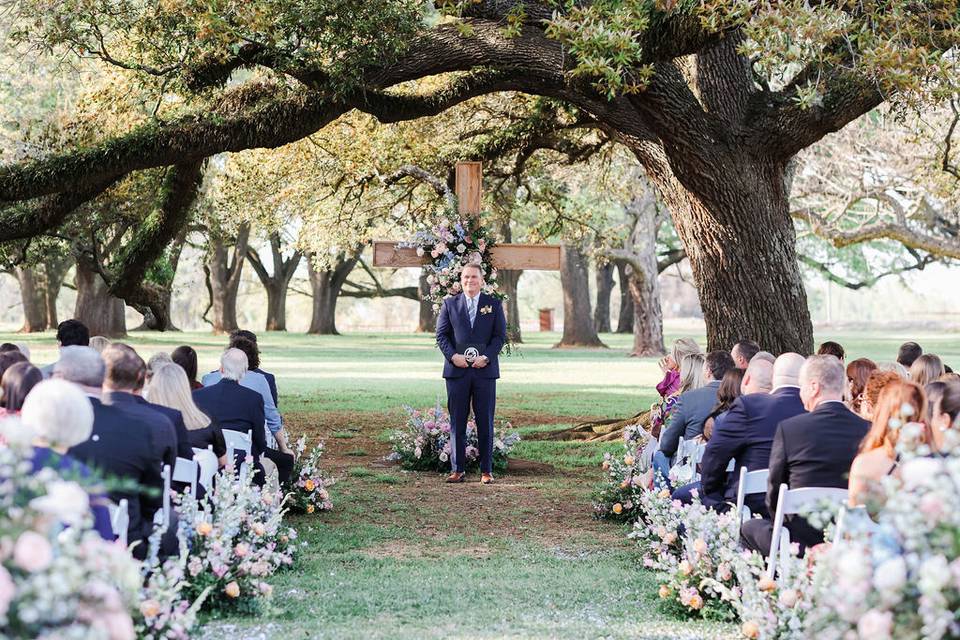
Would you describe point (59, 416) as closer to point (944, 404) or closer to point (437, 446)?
point (944, 404)

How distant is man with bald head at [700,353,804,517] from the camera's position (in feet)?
19.7

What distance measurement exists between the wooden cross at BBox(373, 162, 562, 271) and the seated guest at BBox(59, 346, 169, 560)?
22.7 feet

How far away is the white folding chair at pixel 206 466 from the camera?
20.5ft

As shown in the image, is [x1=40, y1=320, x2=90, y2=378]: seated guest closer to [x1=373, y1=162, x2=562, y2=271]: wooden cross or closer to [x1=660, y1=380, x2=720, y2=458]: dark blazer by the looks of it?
[x1=373, y1=162, x2=562, y2=271]: wooden cross

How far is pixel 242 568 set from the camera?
5.71m

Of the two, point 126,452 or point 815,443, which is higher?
point 126,452

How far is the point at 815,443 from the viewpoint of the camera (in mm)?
5137

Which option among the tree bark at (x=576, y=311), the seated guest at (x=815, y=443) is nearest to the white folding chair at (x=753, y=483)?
the seated guest at (x=815, y=443)

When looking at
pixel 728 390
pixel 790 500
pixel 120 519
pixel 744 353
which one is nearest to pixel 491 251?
pixel 744 353

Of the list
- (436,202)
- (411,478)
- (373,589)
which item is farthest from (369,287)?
(373,589)

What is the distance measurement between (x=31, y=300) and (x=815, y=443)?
4860 cm

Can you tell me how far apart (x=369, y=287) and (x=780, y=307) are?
54.2 metres

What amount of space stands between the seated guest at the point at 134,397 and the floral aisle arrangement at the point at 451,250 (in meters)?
6.39

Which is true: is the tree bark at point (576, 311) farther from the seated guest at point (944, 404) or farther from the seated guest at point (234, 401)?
the seated guest at point (944, 404)
